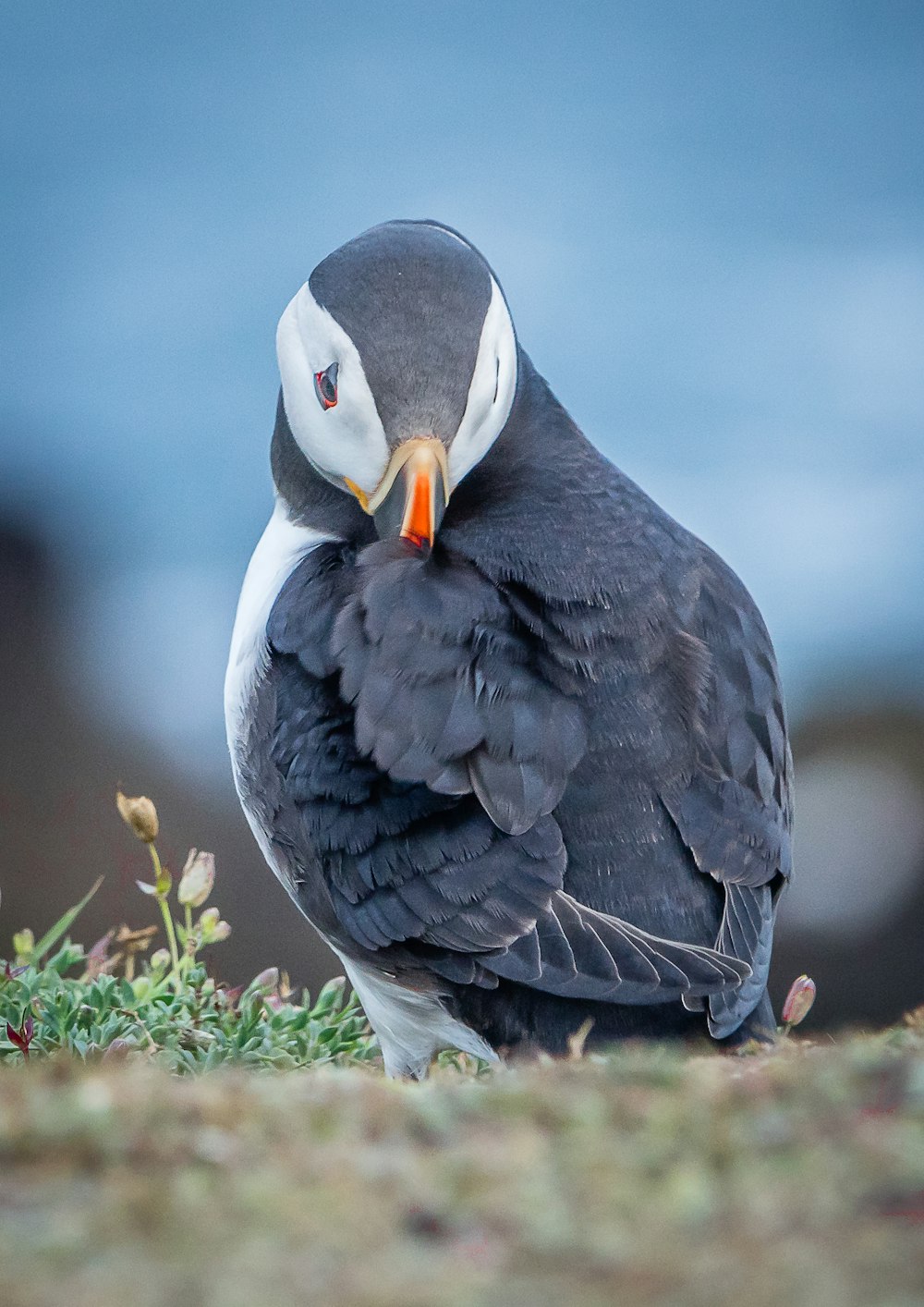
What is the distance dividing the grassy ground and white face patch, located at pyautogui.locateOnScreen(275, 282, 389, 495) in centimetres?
217

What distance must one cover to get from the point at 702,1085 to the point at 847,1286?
0.57 m

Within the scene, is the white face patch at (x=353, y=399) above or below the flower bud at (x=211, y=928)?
above

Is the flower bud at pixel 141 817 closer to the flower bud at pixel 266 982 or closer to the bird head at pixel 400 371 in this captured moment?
the flower bud at pixel 266 982

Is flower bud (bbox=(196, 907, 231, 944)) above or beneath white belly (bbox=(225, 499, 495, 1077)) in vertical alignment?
beneath

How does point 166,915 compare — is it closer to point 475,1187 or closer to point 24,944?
point 24,944

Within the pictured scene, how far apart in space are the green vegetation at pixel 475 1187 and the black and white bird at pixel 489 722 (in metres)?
1.16

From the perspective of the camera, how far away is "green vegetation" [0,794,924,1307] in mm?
1085

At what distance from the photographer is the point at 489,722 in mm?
3039

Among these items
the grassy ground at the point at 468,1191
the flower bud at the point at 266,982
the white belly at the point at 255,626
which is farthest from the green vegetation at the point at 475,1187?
the flower bud at the point at 266,982

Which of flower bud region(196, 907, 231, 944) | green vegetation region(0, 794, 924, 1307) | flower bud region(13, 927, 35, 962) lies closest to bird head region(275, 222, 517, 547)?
flower bud region(196, 907, 231, 944)

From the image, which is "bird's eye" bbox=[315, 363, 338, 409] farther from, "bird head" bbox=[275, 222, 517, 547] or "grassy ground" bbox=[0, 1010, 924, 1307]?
"grassy ground" bbox=[0, 1010, 924, 1307]

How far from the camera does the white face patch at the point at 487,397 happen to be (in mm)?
3627

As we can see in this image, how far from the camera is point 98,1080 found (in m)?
1.56

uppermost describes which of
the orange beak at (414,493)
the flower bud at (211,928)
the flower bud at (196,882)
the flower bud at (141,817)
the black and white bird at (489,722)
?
the orange beak at (414,493)
